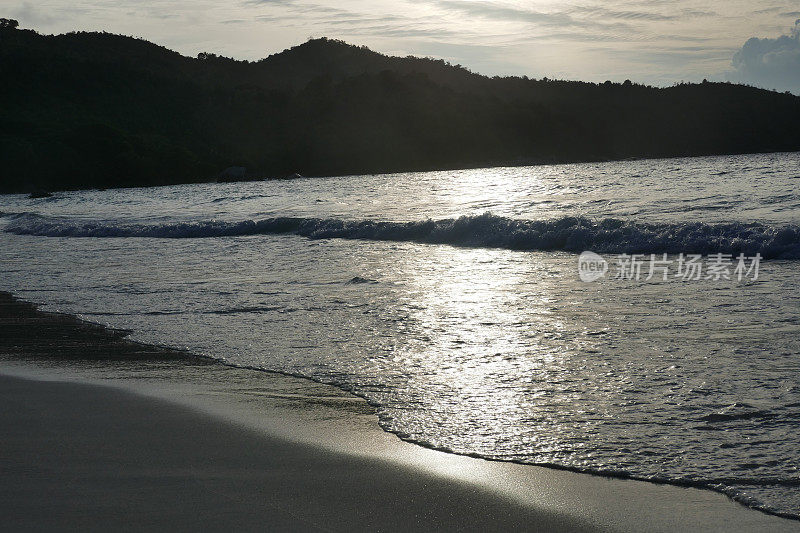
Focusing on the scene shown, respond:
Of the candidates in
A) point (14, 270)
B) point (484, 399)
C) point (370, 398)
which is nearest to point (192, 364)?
point (370, 398)

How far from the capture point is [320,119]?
142250 mm

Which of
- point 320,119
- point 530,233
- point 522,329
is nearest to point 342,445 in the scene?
point 522,329

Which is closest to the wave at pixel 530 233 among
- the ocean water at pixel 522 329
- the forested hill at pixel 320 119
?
the ocean water at pixel 522 329

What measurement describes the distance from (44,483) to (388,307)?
5267 mm

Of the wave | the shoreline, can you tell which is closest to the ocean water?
the wave

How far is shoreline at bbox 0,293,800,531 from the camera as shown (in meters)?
3.21

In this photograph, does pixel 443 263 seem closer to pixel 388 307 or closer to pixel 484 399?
pixel 388 307

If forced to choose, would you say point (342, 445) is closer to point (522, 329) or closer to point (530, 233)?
point (522, 329)

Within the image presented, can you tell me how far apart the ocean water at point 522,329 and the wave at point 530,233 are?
0.20ft

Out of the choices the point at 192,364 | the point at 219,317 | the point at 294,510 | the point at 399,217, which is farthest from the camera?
the point at 399,217

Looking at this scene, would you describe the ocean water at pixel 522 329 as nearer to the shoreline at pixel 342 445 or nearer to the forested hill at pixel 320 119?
the shoreline at pixel 342 445

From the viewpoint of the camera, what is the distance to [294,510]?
10.6 ft

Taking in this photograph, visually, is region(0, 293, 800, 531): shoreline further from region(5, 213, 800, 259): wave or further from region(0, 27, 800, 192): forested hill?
region(0, 27, 800, 192): forested hill

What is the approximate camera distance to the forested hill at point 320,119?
338 ft
